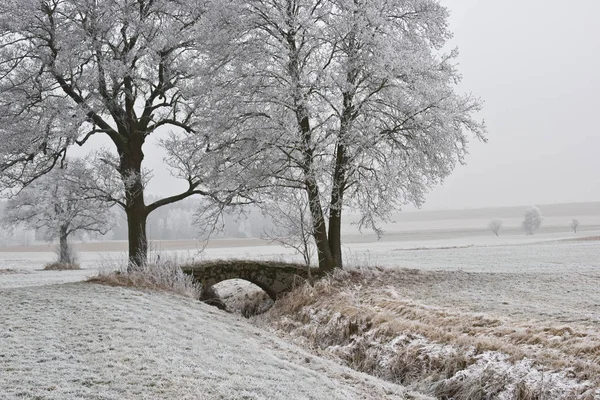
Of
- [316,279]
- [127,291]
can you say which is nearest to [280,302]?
[316,279]

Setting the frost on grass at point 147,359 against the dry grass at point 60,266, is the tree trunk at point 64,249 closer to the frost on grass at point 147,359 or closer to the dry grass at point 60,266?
the dry grass at point 60,266

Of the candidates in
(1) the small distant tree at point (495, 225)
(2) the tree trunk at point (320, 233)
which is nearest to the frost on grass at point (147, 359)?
(2) the tree trunk at point (320, 233)

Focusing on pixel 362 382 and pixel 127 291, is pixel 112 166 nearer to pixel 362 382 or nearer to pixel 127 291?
pixel 127 291

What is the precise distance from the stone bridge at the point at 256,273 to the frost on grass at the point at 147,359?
5614mm

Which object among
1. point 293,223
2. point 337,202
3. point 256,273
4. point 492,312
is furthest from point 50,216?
point 492,312

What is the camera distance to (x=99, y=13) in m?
18.0

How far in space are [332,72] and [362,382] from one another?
9901 mm

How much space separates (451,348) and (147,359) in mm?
4913

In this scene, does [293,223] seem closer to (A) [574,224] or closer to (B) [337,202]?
(B) [337,202]

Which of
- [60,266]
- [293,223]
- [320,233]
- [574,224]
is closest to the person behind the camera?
[293,223]

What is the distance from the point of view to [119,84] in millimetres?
19406

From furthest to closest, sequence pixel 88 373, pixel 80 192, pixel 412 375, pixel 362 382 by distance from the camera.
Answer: pixel 80 192 < pixel 412 375 < pixel 362 382 < pixel 88 373

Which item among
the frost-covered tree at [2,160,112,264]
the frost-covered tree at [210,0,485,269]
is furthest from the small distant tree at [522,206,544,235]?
the frost-covered tree at [210,0,485,269]

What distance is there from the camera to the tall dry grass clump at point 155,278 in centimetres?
1485
